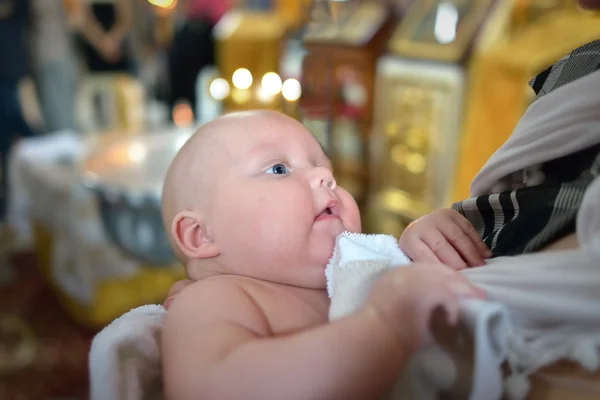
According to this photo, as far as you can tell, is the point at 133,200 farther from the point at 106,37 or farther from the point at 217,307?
the point at 106,37

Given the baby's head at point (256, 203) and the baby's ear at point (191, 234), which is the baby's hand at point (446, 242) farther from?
the baby's ear at point (191, 234)

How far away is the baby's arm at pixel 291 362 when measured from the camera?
34cm

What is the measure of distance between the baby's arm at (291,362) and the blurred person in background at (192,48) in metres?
2.96

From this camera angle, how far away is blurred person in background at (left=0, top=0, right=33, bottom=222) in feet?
9.11

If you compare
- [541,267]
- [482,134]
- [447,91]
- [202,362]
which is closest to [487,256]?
[541,267]

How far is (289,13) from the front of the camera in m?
2.42

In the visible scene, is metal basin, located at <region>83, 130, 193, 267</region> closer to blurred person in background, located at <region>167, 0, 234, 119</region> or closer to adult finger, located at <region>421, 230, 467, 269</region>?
adult finger, located at <region>421, 230, 467, 269</region>

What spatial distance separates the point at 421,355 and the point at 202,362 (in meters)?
0.14

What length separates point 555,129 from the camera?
1.29ft

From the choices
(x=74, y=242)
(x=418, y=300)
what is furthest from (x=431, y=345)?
(x=74, y=242)

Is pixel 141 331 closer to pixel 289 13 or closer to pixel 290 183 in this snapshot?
pixel 290 183

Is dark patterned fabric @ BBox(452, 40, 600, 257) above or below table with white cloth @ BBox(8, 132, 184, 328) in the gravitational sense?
above

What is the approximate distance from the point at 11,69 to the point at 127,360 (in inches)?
111

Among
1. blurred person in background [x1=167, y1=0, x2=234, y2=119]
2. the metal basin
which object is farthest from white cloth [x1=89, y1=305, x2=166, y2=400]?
blurred person in background [x1=167, y1=0, x2=234, y2=119]
